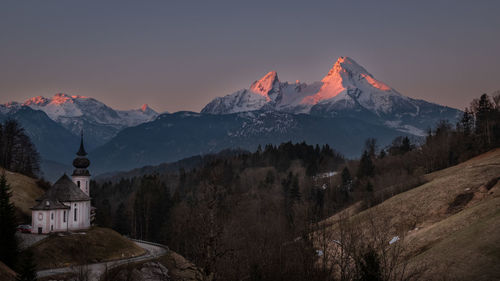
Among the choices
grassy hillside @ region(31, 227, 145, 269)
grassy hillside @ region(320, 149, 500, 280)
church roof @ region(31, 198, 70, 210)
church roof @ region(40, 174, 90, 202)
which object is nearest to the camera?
grassy hillside @ region(320, 149, 500, 280)

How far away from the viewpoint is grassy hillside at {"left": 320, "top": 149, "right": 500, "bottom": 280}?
50.0m

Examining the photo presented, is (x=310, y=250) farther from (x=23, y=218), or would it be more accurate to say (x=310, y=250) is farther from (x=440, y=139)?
(x=440, y=139)

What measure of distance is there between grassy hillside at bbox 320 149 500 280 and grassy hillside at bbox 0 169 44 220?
51.0 meters

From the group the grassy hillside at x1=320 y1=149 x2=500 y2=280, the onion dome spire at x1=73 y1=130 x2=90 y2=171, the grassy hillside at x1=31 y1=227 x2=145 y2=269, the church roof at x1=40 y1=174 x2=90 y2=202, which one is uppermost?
the onion dome spire at x1=73 y1=130 x2=90 y2=171

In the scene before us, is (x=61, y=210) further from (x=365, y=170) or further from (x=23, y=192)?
(x=365, y=170)

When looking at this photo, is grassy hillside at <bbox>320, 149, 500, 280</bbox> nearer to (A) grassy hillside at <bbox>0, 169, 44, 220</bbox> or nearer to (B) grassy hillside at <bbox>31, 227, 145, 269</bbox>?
(B) grassy hillside at <bbox>31, 227, 145, 269</bbox>

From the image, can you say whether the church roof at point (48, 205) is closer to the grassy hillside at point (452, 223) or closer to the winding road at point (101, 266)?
the winding road at point (101, 266)

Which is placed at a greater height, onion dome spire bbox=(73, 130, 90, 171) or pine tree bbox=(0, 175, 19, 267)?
onion dome spire bbox=(73, 130, 90, 171)

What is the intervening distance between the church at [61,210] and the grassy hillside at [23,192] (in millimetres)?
4742

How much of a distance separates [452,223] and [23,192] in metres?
69.3

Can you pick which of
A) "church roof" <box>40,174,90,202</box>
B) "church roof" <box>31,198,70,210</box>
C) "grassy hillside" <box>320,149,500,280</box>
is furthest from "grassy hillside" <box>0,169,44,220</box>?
"grassy hillside" <box>320,149,500,280</box>

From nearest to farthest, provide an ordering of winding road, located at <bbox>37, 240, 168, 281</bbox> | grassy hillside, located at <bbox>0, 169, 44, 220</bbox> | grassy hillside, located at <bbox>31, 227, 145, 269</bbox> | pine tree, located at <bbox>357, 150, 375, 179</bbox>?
winding road, located at <bbox>37, 240, 168, 281</bbox> < grassy hillside, located at <bbox>31, 227, 145, 269</bbox> < grassy hillside, located at <bbox>0, 169, 44, 220</bbox> < pine tree, located at <bbox>357, 150, 375, 179</bbox>

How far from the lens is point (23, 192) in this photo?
8638 cm

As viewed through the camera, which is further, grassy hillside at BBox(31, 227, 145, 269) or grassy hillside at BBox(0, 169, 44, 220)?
grassy hillside at BBox(0, 169, 44, 220)
